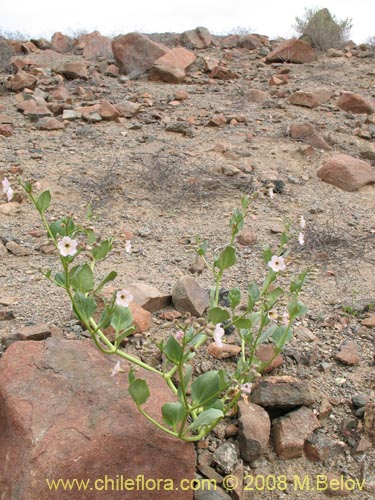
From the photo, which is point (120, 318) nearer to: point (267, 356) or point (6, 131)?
point (267, 356)

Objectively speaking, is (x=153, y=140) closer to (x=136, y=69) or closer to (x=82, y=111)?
(x=82, y=111)

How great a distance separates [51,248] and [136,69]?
5934mm

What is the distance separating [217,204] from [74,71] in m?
4.73

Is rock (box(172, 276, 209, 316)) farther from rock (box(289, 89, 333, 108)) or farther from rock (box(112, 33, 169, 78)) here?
rock (box(112, 33, 169, 78))

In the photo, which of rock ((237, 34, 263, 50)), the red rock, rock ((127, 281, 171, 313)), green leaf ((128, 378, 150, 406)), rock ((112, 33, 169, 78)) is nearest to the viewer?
green leaf ((128, 378, 150, 406))

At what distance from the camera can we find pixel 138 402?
186cm

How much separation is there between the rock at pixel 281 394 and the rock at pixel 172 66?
688 centimetres

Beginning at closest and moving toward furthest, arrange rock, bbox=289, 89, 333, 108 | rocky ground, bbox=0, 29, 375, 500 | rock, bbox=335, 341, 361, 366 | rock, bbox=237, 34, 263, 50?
Result: rocky ground, bbox=0, 29, 375, 500, rock, bbox=335, 341, 361, 366, rock, bbox=289, 89, 333, 108, rock, bbox=237, 34, 263, 50

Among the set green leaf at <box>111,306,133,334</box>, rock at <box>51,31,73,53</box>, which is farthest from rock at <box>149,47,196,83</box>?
green leaf at <box>111,306,133,334</box>

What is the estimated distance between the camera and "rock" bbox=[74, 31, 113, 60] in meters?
10.2

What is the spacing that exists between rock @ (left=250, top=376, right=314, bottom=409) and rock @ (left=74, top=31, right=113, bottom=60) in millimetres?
8684

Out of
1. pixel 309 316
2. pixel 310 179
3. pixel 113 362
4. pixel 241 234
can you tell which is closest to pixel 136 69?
pixel 310 179

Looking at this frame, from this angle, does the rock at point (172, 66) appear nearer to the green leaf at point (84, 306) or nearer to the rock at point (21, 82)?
the rock at point (21, 82)

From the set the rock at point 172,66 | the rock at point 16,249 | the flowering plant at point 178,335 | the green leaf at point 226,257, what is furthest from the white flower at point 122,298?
the rock at point 172,66
